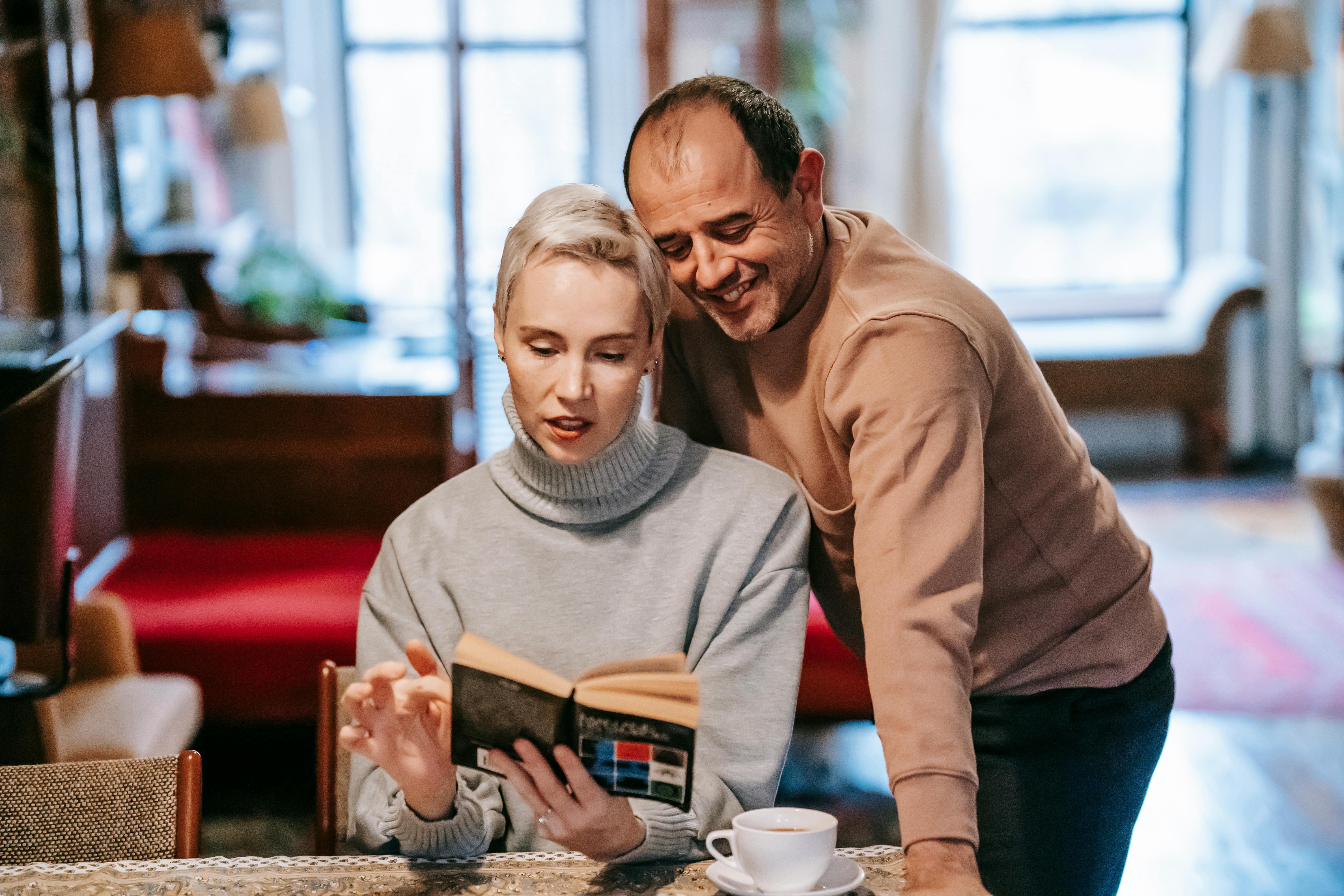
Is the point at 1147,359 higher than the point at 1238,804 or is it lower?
higher

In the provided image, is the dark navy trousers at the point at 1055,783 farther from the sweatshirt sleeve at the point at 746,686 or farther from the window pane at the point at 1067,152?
the window pane at the point at 1067,152

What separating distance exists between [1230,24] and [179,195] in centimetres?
461

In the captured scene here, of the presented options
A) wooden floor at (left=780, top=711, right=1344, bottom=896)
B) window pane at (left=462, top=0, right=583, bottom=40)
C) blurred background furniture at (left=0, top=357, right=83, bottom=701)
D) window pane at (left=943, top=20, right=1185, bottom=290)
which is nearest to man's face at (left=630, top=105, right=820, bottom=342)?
blurred background furniture at (left=0, top=357, right=83, bottom=701)

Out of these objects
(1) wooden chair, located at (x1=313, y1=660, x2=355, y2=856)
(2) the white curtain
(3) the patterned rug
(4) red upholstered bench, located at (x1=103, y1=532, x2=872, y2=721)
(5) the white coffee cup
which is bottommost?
(3) the patterned rug

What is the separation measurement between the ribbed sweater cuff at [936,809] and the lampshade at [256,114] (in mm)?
4967

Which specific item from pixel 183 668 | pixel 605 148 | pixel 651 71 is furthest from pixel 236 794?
pixel 605 148

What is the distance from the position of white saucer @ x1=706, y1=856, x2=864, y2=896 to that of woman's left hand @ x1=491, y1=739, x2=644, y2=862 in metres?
0.10

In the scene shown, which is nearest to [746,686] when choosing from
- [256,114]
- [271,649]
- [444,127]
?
[271,649]

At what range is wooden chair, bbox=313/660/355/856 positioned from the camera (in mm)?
1548

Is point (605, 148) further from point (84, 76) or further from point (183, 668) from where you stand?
point (183, 668)

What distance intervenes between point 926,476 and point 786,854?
0.40m

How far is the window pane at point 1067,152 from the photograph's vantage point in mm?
6719

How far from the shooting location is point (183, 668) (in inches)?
114

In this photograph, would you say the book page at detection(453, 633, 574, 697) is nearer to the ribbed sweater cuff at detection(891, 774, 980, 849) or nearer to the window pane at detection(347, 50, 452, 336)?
the ribbed sweater cuff at detection(891, 774, 980, 849)
